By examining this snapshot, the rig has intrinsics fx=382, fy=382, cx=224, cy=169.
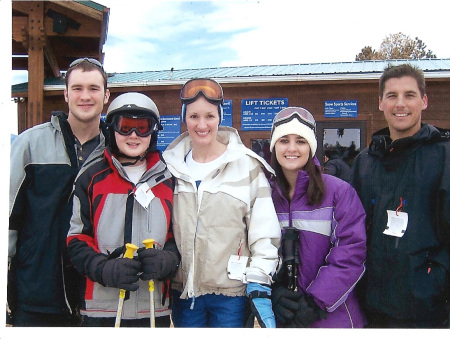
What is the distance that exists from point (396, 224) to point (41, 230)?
2.24 meters

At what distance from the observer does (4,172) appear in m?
2.32

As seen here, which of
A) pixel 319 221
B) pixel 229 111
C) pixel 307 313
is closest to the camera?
pixel 307 313

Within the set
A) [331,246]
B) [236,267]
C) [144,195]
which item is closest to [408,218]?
[331,246]

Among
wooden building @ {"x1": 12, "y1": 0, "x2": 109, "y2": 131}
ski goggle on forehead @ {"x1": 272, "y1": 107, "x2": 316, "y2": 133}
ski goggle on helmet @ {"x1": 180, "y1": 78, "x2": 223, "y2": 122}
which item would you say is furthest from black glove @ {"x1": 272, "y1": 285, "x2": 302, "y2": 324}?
wooden building @ {"x1": 12, "y1": 0, "x2": 109, "y2": 131}

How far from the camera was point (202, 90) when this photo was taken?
247 centimetres

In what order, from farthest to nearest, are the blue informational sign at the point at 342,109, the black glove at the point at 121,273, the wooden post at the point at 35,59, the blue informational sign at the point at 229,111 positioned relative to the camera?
the blue informational sign at the point at 342,109 < the blue informational sign at the point at 229,111 < the wooden post at the point at 35,59 < the black glove at the point at 121,273

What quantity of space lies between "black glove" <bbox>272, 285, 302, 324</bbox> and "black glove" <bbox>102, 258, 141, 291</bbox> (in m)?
0.84

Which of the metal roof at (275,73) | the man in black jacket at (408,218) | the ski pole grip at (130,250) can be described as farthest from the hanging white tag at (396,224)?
the metal roof at (275,73)

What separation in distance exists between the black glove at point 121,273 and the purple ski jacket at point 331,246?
3.14ft

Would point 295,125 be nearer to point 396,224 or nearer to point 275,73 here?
point 396,224

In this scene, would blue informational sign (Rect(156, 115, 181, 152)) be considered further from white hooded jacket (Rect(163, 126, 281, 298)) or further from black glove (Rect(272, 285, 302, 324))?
black glove (Rect(272, 285, 302, 324))

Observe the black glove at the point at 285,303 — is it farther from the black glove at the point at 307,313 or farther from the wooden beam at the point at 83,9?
the wooden beam at the point at 83,9

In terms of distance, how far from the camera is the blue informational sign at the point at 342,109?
19.7 ft
